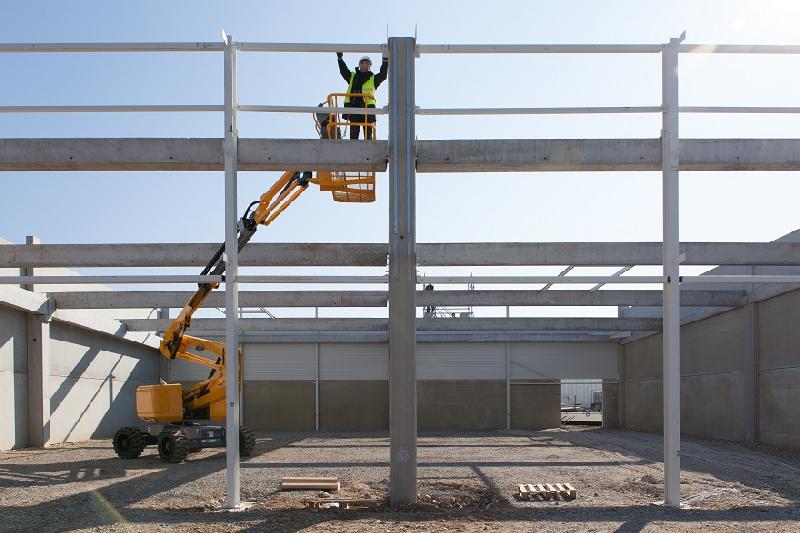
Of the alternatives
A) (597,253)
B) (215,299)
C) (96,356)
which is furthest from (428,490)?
(96,356)

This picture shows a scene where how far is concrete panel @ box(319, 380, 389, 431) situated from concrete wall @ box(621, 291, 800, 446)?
1048cm

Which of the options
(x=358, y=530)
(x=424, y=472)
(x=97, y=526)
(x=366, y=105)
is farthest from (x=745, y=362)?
(x=97, y=526)

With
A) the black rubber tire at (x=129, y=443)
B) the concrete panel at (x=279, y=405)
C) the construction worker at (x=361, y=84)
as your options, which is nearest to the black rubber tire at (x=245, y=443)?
the black rubber tire at (x=129, y=443)

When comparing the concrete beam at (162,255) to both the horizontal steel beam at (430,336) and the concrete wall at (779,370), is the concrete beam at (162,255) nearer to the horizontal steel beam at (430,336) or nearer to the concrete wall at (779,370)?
the concrete wall at (779,370)

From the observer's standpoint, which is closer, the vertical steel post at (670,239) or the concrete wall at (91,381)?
the vertical steel post at (670,239)

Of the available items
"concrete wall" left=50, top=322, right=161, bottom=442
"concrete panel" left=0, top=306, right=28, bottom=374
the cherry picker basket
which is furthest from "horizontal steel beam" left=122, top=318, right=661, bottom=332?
the cherry picker basket

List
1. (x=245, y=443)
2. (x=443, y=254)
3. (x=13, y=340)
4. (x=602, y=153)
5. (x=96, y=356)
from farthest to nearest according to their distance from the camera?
(x=96, y=356) → (x=13, y=340) → (x=245, y=443) → (x=443, y=254) → (x=602, y=153)

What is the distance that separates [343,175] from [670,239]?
5.35 metres

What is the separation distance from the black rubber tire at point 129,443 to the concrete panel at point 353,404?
12740 mm

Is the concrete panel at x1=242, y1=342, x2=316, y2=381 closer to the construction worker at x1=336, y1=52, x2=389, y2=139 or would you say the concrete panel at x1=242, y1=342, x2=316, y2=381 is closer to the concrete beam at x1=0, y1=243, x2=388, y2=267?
the concrete beam at x1=0, y1=243, x2=388, y2=267

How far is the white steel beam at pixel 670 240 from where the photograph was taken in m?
9.71

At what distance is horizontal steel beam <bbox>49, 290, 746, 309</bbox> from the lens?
2036 cm

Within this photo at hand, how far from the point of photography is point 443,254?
649 inches

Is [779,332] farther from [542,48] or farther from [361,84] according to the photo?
[361,84]
